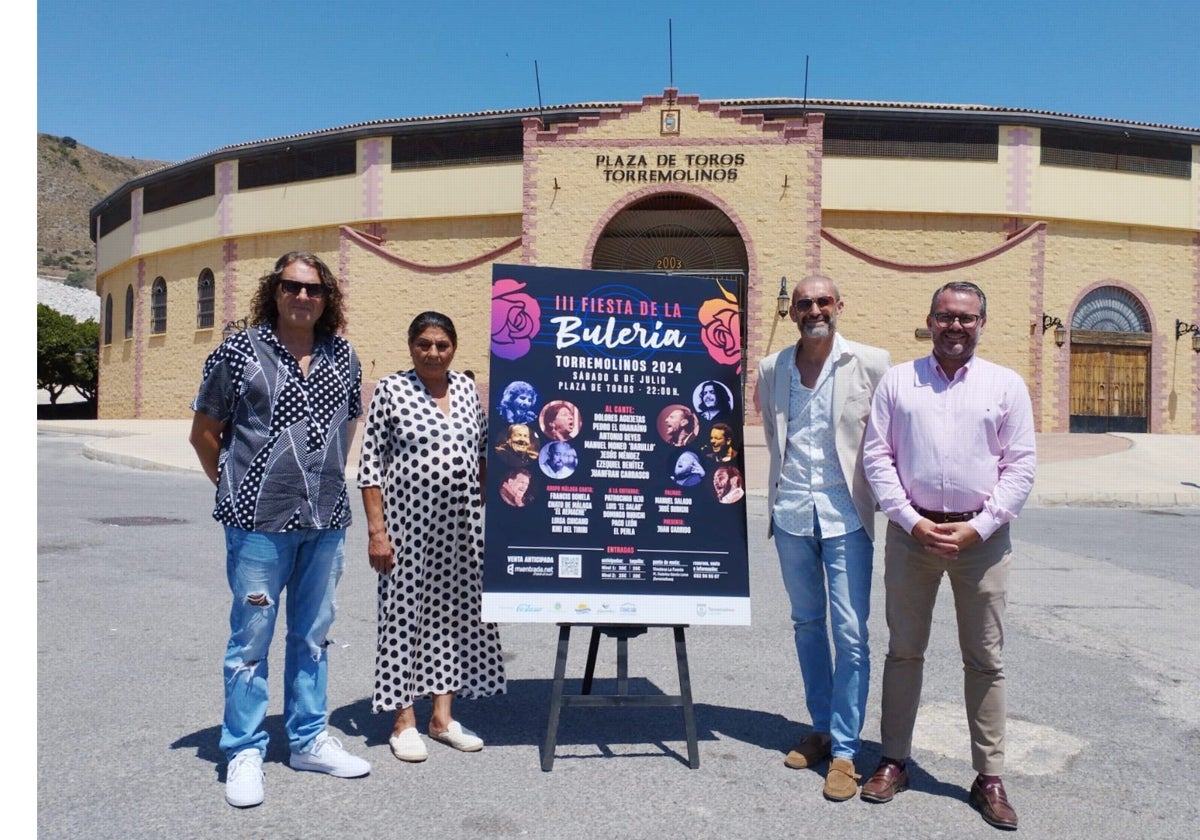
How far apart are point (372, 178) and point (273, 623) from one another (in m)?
26.8

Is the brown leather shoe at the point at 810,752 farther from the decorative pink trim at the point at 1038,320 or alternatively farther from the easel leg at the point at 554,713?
the decorative pink trim at the point at 1038,320

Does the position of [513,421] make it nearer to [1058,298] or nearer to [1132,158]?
[1058,298]

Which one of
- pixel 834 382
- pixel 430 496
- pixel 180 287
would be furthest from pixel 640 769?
pixel 180 287

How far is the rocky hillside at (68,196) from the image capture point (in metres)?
95.4

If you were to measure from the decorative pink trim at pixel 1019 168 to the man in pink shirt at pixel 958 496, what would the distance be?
25439mm

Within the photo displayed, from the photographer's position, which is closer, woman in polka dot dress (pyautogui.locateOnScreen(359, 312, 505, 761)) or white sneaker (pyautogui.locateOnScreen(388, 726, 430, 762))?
white sneaker (pyautogui.locateOnScreen(388, 726, 430, 762))

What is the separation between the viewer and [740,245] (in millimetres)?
24953

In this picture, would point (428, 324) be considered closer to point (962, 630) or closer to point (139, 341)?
point (962, 630)

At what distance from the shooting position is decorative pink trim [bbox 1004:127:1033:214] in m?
26.2

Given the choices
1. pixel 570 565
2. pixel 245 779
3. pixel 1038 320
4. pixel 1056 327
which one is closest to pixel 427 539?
pixel 570 565

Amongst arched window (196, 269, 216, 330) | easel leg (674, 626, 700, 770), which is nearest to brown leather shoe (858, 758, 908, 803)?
easel leg (674, 626, 700, 770)

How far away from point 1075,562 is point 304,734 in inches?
311

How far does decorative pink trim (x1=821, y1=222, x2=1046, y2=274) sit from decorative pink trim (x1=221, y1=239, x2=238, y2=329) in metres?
19.0

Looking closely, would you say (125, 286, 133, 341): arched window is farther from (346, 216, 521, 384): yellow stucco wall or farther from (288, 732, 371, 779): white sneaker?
(288, 732, 371, 779): white sneaker
